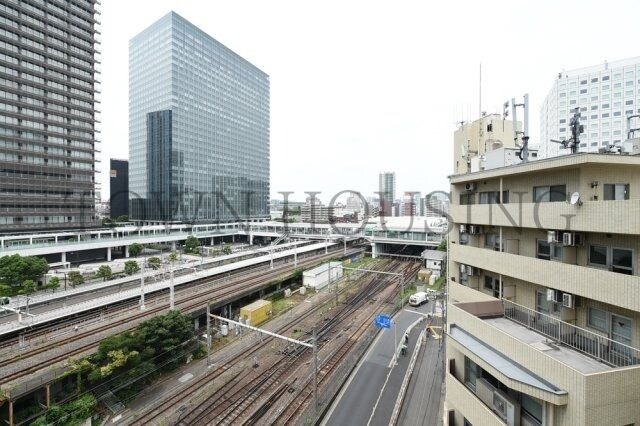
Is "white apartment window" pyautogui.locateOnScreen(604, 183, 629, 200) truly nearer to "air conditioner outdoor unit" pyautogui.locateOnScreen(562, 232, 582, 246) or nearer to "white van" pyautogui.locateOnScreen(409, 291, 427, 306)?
"air conditioner outdoor unit" pyautogui.locateOnScreen(562, 232, 582, 246)

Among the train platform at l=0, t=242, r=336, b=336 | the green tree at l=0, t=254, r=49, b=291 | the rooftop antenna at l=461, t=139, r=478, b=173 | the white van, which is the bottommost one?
the white van

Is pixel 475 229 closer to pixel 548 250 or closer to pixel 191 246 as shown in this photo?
pixel 548 250

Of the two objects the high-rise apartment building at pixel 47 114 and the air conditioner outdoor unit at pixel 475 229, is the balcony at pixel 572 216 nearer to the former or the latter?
the air conditioner outdoor unit at pixel 475 229

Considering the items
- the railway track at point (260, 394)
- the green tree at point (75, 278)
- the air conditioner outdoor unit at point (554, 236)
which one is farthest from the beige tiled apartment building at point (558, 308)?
the green tree at point (75, 278)

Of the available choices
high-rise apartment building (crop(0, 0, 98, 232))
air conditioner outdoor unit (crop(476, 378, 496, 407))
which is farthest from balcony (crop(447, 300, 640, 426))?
high-rise apartment building (crop(0, 0, 98, 232))

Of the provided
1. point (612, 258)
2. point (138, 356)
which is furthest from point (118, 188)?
point (612, 258)

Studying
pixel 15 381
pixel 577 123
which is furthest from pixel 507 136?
pixel 15 381

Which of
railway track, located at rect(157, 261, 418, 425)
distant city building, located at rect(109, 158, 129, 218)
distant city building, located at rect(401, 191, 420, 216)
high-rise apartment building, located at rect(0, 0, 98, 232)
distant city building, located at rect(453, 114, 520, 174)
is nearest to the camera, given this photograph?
railway track, located at rect(157, 261, 418, 425)
